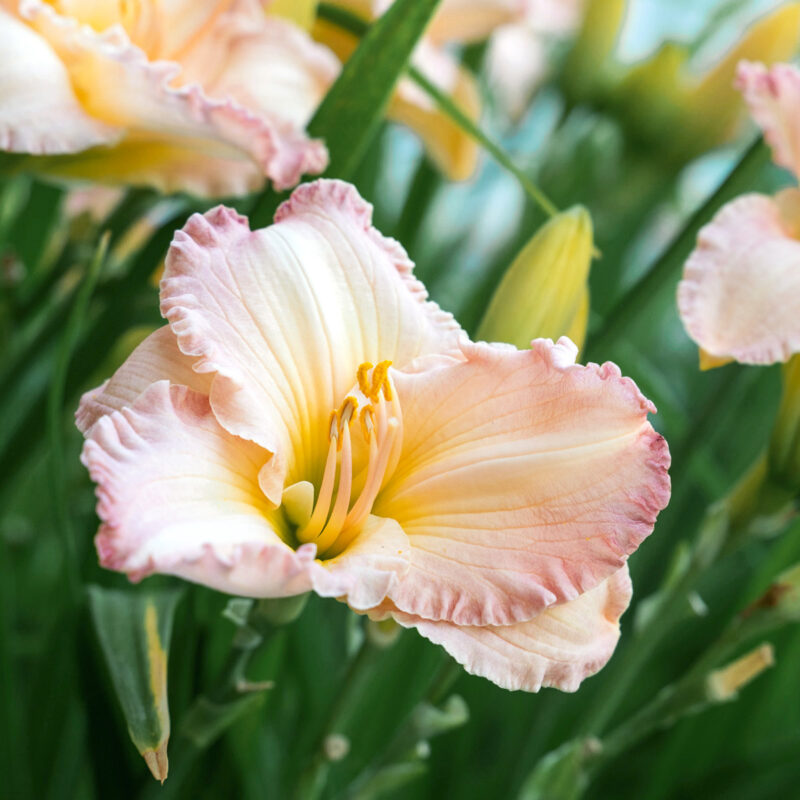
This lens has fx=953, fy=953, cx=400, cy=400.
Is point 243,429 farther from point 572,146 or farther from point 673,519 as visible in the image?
point 572,146

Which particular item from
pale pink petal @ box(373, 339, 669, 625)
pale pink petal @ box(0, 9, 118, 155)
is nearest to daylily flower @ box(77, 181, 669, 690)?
pale pink petal @ box(373, 339, 669, 625)

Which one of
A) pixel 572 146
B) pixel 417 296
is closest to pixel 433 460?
pixel 417 296

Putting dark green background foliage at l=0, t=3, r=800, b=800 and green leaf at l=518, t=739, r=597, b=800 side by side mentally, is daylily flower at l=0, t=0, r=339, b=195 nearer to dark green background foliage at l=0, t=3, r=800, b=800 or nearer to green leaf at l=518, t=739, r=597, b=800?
dark green background foliage at l=0, t=3, r=800, b=800

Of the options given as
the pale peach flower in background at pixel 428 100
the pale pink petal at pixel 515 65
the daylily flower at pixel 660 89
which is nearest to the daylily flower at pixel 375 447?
the pale peach flower in background at pixel 428 100

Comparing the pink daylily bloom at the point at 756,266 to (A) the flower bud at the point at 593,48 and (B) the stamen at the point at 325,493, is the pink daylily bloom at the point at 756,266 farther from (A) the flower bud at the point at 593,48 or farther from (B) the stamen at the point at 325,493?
(A) the flower bud at the point at 593,48

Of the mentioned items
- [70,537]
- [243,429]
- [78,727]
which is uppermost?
[243,429]

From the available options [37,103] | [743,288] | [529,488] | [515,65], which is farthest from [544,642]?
[515,65]

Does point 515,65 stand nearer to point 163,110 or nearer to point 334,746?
point 163,110
